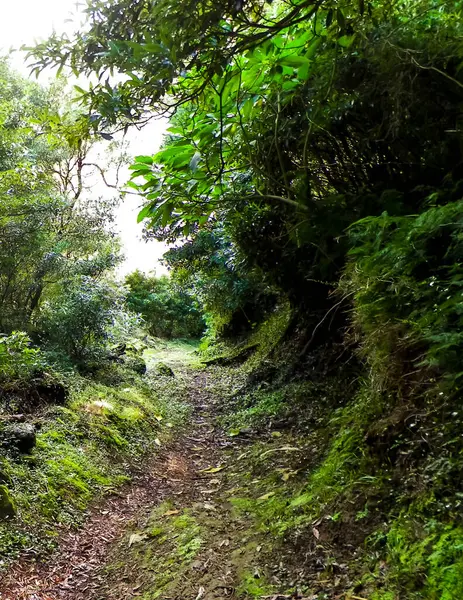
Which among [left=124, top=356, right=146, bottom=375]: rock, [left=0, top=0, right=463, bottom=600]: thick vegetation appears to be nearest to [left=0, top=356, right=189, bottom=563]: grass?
[left=0, top=0, right=463, bottom=600]: thick vegetation

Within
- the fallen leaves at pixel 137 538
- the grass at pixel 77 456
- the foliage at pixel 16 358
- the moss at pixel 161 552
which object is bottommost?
the moss at pixel 161 552

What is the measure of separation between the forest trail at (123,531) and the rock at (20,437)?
0.97 meters

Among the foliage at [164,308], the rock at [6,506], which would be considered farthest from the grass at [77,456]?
the foliage at [164,308]

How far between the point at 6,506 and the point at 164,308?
1931 centimetres

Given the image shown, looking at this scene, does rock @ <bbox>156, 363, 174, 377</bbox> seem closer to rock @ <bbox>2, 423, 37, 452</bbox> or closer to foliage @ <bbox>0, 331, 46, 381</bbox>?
foliage @ <bbox>0, 331, 46, 381</bbox>

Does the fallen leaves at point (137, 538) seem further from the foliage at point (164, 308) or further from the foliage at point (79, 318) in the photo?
the foliage at point (164, 308)

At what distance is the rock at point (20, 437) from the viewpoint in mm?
4383

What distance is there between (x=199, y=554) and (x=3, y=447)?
244cm

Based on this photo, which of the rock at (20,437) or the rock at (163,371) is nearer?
the rock at (20,437)

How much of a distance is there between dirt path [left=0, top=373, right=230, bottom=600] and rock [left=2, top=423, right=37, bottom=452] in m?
0.98

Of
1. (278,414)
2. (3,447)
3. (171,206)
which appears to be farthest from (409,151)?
(3,447)

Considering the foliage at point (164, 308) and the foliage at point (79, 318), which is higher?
the foliage at point (164, 308)

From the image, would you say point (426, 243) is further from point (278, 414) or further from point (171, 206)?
point (278, 414)

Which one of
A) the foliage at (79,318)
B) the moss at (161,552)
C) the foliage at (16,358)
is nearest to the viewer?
the moss at (161,552)
